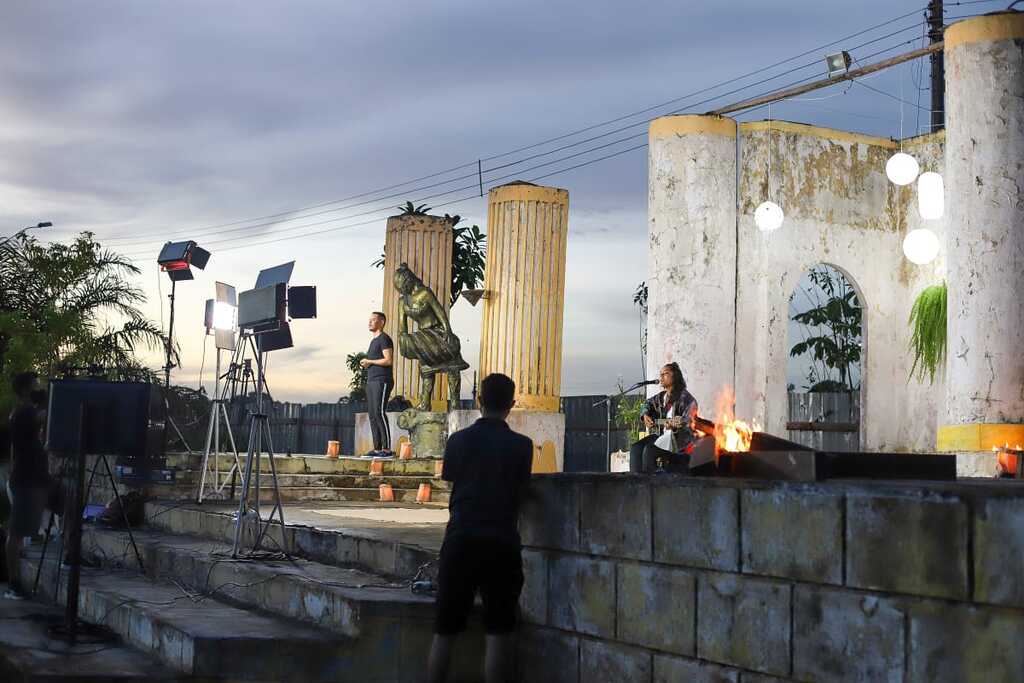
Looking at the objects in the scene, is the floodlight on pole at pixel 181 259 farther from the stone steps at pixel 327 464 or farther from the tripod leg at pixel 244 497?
the tripod leg at pixel 244 497

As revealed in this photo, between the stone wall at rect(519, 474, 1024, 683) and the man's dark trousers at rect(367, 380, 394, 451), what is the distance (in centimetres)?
956

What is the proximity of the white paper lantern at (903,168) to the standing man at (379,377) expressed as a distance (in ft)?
20.5

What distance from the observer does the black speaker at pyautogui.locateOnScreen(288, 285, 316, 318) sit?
8891 millimetres

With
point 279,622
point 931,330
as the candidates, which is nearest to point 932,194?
point 931,330

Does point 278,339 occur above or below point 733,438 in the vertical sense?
above

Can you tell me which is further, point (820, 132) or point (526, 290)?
point (526, 290)

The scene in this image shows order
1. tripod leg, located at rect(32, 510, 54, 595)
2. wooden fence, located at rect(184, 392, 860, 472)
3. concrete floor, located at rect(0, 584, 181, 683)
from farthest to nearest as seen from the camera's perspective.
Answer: wooden fence, located at rect(184, 392, 860, 472), tripod leg, located at rect(32, 510, 54, 595), concrete floor, located at rect(0, 584, 181, 683)

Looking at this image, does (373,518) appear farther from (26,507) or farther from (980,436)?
(980,436)

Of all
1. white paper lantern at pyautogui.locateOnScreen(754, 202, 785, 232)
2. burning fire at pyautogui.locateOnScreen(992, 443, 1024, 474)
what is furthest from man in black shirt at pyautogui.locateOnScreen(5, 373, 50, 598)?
white paper lantern at pyautogui.locateOnScreen(754, 202, 785, 232)

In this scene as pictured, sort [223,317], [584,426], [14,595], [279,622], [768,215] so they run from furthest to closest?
[584,426], [768,215], [223,317], [14,595], [279,622]

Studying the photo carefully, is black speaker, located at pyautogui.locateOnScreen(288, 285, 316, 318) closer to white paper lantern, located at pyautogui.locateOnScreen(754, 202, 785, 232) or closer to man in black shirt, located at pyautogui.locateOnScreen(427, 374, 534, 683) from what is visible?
man in black shirt, located at pyautogui.locateOnScreen(427, 374, 534, 683)

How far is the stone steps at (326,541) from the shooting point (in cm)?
727

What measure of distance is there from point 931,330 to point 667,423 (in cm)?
559

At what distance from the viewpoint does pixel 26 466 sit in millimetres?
9133
